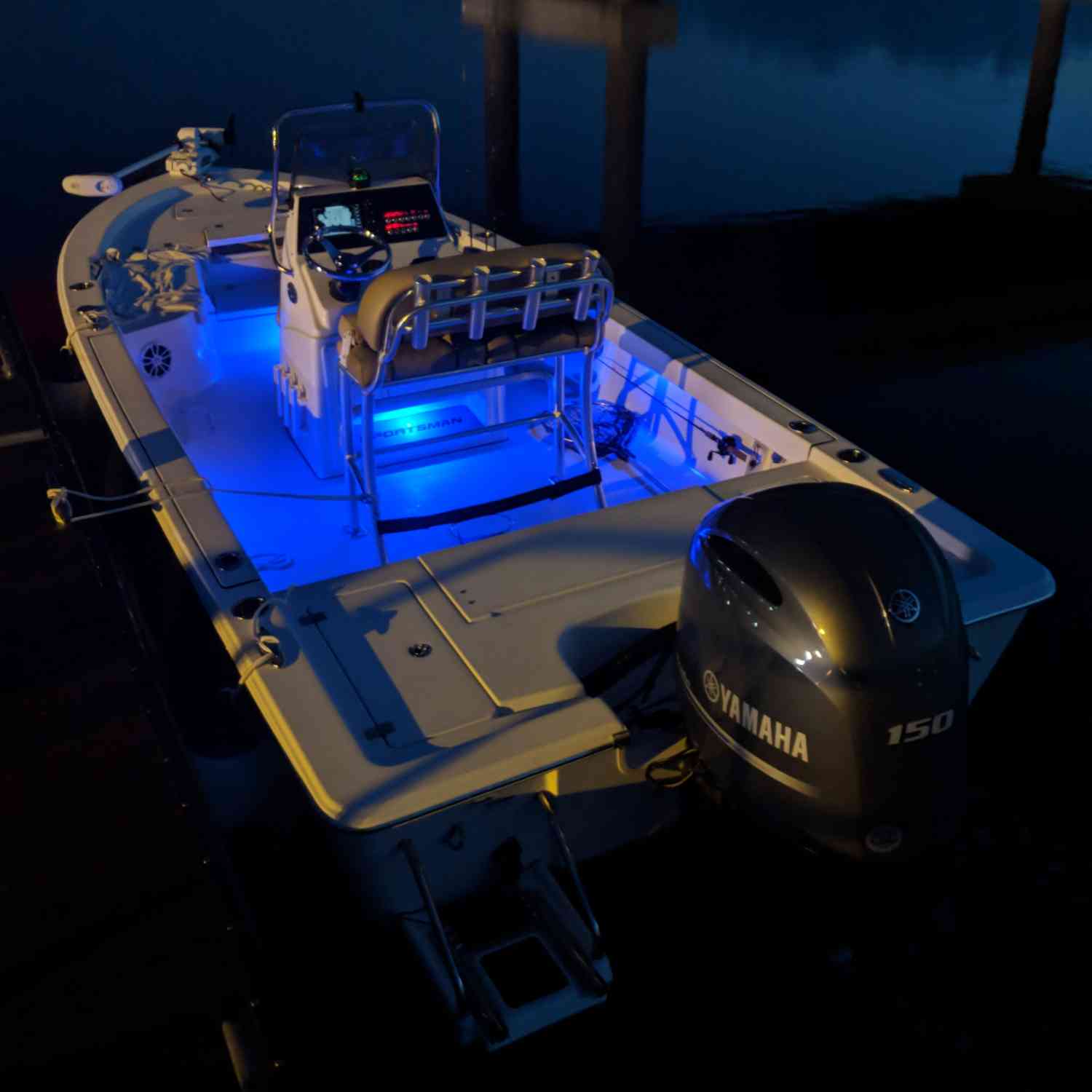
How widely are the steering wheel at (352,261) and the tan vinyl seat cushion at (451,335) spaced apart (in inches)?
7.2

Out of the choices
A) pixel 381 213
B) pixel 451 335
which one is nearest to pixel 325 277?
pixel 381 213

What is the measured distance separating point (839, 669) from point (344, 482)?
1995 mm

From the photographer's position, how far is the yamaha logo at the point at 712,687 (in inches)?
67.4

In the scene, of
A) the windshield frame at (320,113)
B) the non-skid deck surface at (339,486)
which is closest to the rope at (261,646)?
the non-skid deck surface at (339,486)

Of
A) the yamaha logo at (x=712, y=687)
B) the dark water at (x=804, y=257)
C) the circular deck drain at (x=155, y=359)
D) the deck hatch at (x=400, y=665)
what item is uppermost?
the yamaha logo at (x=712, y=687)

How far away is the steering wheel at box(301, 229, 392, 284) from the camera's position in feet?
9.29

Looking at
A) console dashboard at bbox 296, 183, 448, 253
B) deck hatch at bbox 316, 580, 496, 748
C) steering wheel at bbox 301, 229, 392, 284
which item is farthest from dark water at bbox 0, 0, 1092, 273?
deck hatch at bbox 316, 580, 496, 748

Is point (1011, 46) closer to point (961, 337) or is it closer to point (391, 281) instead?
point (961, 337)

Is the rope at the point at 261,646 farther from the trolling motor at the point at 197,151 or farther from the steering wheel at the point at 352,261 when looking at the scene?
the trolling motor at the point at 197,151

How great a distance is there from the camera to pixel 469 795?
1.67 m

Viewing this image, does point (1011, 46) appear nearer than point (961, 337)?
No

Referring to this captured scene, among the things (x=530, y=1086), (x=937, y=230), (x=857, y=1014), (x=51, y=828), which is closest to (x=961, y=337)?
(x=937, y=230)

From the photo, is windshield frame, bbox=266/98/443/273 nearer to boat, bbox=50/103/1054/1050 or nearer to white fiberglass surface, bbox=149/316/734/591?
boat, bbox=50/103/1054/1050

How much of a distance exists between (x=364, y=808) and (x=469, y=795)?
0.54 ft
